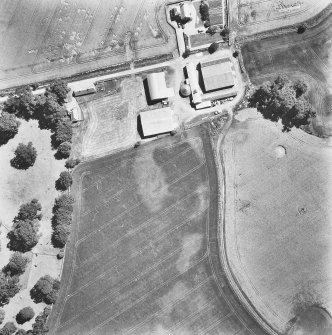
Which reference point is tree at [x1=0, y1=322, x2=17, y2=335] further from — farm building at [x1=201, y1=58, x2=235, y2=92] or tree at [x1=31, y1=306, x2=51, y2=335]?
farm building at [x1=201, y1=58, x2=235, y2=92]

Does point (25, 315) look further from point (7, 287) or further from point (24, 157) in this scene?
point (24, 157)

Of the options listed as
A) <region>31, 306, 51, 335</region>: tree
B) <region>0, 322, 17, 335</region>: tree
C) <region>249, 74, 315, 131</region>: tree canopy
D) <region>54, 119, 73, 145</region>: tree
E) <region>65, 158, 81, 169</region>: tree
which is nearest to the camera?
<region>0, 322, 17, 335</region>: tree

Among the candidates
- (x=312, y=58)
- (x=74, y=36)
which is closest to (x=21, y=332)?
(x=74, y=36)

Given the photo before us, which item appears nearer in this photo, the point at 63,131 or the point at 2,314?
the point at 2,314

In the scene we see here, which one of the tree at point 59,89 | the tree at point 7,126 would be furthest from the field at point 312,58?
the tree at point 7,126

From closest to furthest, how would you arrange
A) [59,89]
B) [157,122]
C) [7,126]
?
[7,126]
[59,89]
[157,122]

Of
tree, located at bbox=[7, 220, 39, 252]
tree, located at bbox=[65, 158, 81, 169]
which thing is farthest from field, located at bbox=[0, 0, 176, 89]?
tree, located at bbox=[7, 220, 39, 252]
